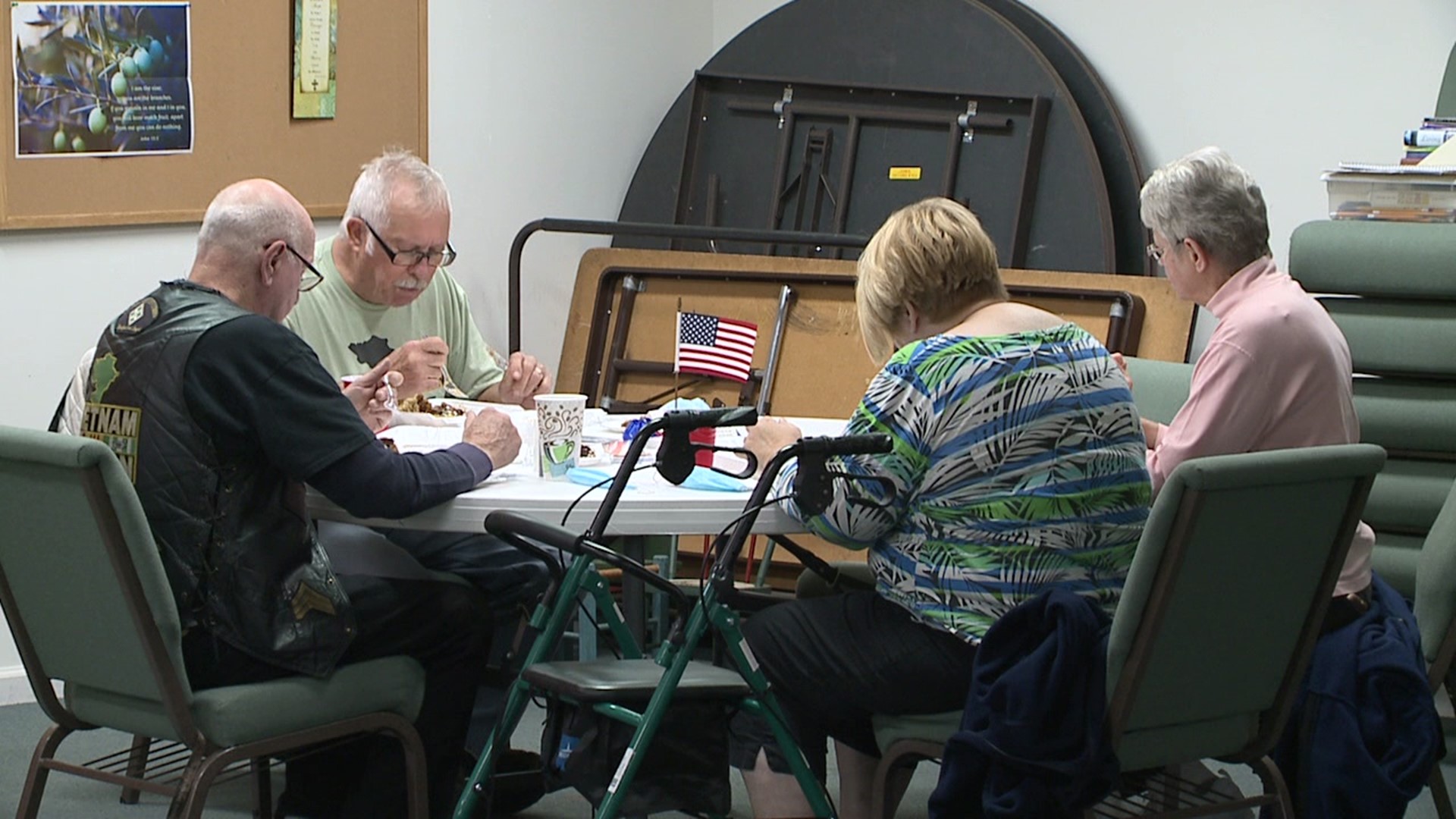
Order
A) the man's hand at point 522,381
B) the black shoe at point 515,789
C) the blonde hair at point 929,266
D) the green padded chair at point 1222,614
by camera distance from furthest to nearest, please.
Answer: the man's hand at point 522,381 → the black shoe at point 515,789 → the blonde hair at point 929,266 → the green padded chair at point 1222,614

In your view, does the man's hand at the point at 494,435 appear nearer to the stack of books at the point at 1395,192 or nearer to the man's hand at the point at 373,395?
the man's hand at the point at 373,395

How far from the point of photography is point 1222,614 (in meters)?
2.64

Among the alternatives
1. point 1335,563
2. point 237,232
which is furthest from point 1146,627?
point 237,232

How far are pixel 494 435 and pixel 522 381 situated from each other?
3.88 ft

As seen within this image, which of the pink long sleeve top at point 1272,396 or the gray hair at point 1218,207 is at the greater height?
the gray hair at point 1218,207

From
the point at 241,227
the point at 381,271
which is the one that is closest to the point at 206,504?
the point at 241,227

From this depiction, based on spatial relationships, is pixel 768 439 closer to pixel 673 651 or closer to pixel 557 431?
pixel 557 431

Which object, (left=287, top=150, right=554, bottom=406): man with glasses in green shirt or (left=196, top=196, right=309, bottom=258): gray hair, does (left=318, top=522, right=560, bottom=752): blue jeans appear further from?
(left=196, top=196, right=309, bottom=258): gray hair

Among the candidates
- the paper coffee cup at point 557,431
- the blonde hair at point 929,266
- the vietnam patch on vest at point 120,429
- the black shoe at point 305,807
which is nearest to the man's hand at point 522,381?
the paper coffee cup at point 557,431

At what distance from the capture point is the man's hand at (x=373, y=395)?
3.38 m

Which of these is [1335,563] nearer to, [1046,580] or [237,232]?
[1046,580]

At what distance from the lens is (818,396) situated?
5629mm

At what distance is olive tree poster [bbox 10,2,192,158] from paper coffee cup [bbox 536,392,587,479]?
2.20m

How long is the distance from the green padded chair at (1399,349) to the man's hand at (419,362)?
7.19 feet
